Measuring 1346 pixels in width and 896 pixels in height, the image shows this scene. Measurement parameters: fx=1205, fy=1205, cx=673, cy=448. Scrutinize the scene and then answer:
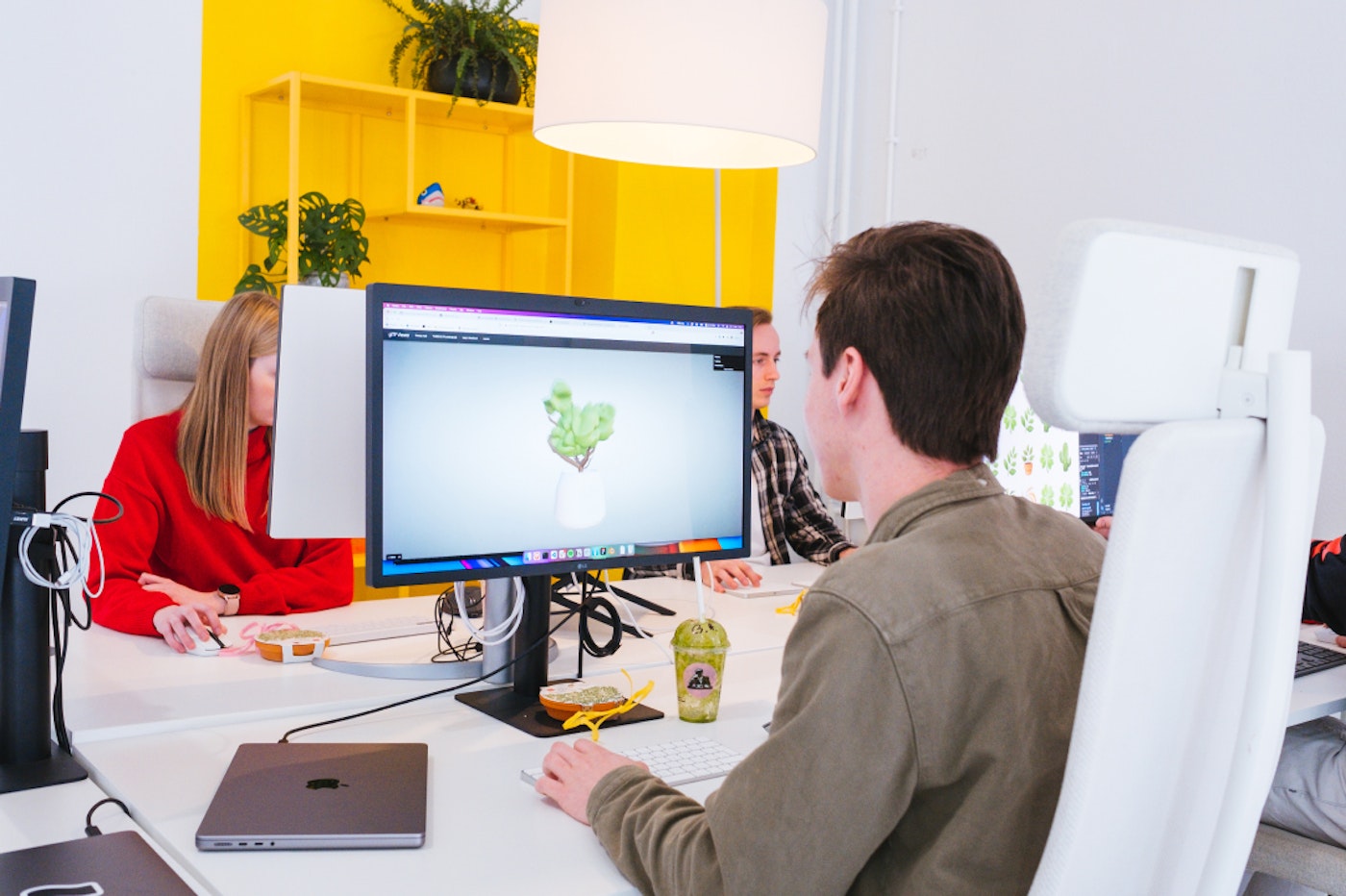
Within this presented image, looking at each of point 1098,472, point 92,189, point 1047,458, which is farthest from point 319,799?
point 92,189

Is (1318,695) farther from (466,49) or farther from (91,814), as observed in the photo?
(466,49)

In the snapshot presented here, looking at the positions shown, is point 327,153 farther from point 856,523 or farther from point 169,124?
point 856,523

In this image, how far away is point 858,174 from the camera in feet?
14.2

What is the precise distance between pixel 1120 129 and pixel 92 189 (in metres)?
2.90

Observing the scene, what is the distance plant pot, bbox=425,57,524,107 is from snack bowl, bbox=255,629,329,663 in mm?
2392

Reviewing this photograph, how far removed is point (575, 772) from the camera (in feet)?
3.78

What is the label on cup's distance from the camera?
4.66 ft

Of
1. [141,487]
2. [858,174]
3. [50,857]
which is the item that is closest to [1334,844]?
[50,857]

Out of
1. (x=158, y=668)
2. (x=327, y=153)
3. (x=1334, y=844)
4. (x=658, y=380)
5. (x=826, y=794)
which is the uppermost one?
(x=327, y=153)

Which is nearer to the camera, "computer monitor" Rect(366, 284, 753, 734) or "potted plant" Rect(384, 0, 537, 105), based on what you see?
"computer monitor" Rect(366, 284, 753, 734)

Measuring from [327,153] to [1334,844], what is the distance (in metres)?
3.27

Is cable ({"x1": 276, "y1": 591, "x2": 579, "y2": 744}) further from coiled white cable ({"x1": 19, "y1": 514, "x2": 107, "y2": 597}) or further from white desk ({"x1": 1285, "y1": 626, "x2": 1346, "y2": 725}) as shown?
white desk ({"x1": 1285, "y1": 626, "x2": 1346, "y2": 725})

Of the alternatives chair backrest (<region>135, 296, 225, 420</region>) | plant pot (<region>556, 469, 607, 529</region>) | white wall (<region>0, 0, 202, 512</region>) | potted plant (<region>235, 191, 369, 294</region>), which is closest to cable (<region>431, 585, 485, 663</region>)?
plant pot (<region>556, 469, 607, 529</region>)

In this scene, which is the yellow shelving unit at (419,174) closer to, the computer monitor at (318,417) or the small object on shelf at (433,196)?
the small object on shelf at (433,196)
